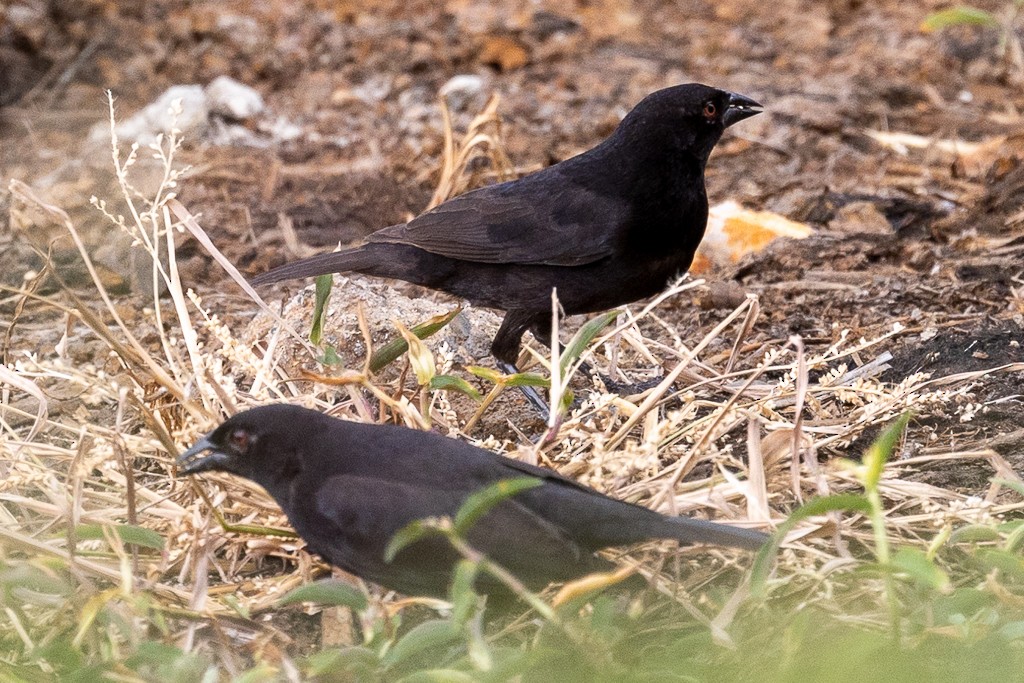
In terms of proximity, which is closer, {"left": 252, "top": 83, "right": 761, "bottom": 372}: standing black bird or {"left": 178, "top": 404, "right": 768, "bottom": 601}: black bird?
{"left": 178, "top": 404, "right": 768, "bottom": 601}: black bird

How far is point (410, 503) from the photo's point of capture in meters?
2.80

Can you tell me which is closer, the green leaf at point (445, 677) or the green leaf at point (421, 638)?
the green leaf at point (445, 677)

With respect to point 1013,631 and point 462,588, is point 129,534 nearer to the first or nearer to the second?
point 462,588

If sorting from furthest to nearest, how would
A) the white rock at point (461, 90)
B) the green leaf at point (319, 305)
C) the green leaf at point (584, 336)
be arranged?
the white rock at point (461, 90) → the green leaf at point (319, 305) → the green leaf at point (584, 336)

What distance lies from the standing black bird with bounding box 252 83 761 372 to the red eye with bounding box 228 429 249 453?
4.91 ft

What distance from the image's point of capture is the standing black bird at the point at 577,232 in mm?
4469

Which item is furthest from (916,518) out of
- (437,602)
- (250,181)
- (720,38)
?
(720,38)

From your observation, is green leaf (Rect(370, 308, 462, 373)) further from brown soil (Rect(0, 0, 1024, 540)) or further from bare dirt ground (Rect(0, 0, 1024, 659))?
brown soil (Rect(0, 0, 1024, 540))

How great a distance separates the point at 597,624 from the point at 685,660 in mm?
204

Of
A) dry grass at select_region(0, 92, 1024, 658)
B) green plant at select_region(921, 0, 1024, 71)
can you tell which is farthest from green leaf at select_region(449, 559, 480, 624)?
green plant at select_region(921, 0, 1024, 71)

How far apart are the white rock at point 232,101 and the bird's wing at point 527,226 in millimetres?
3552

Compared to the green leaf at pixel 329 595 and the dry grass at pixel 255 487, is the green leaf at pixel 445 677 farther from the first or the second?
the dry grass at pixel 255 487

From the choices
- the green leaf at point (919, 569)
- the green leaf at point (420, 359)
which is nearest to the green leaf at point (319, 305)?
the green leaf at point (420, 359)

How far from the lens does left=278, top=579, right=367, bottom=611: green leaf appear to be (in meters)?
2.54
